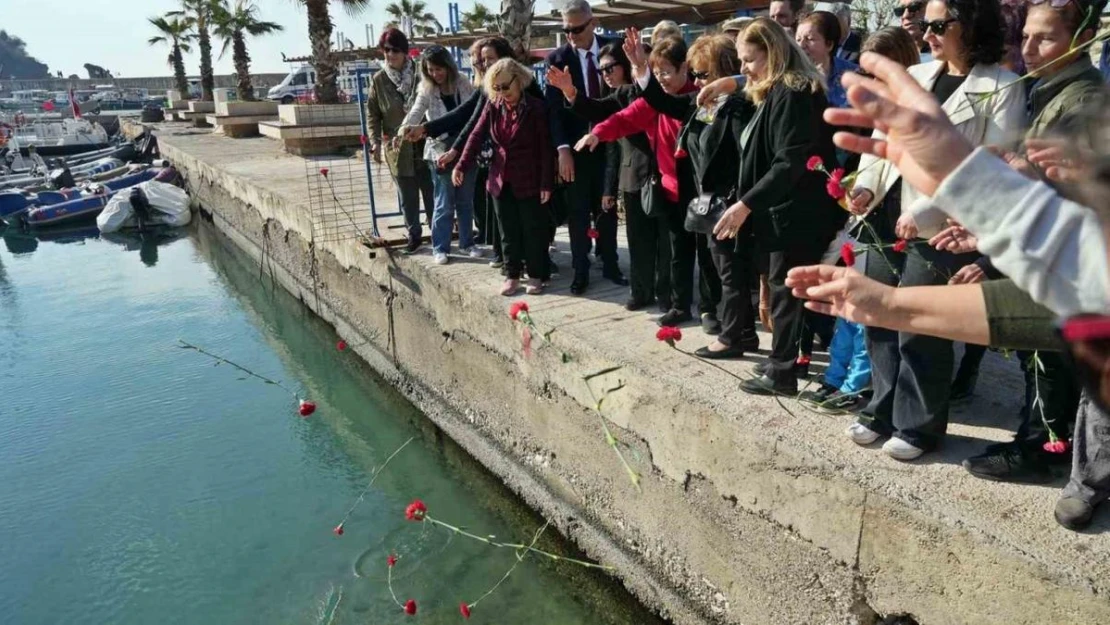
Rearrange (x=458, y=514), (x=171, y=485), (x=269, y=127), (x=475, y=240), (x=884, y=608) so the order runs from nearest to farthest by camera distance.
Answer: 1. (x=884, y=608)
2. (x=458, y=514)
3. (x=171, y=485)
4. (x=475, y=240)
5. (x=269, y=127)

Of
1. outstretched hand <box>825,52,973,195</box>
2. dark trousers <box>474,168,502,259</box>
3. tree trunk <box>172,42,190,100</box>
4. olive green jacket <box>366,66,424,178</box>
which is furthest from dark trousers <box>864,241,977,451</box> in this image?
tree trunk <box>172,42,190,100</box>

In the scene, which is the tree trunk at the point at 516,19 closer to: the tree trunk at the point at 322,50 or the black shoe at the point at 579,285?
the black shoe at the point at 579,285

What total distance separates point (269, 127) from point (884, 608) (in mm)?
16504

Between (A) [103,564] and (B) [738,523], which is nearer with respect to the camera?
(B) [738,523]

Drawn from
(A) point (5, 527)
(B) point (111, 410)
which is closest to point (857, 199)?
(A) point (5, 527)

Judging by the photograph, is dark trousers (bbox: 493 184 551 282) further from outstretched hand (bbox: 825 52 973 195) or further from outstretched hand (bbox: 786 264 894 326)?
outstretched hand (bbox: 825 52 973 195)

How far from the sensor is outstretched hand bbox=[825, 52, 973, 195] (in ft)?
3.71

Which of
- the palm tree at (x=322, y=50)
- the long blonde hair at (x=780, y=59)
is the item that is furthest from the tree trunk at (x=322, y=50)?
the long blonde hair at (x=780, y=59)

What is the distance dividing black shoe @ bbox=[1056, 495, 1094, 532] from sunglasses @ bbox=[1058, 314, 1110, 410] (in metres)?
1.50

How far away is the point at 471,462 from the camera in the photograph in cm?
531

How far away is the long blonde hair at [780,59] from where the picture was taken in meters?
3.09

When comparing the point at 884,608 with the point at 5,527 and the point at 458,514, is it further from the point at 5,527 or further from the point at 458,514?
the point at 5,527

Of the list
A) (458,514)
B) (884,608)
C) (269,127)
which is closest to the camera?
(884,608)

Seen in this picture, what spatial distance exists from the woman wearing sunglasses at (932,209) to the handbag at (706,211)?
84 cm
